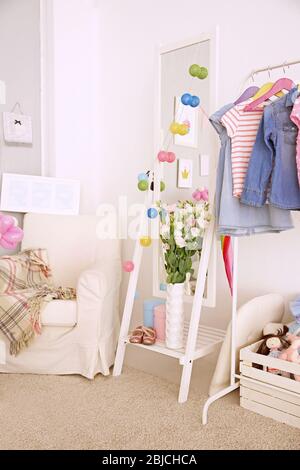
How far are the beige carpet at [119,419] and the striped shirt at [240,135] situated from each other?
0.97 m

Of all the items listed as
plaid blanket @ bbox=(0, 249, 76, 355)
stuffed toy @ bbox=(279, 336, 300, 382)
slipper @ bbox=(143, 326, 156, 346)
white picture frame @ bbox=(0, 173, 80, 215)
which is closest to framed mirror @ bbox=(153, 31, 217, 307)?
slipper @ bbox=(143, 326, 156, 346)

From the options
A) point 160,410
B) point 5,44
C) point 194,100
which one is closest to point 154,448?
point 160,410

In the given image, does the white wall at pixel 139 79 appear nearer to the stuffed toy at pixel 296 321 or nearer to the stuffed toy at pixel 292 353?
the stuffed toy at pixel 296 321

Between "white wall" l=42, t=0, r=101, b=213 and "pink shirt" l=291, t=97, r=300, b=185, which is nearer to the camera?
"pink shirt" l=291, t=97, r=300, b=185

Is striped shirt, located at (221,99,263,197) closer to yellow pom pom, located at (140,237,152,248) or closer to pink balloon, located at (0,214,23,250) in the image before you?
yellow pom pom, located at (140,237,152,248)

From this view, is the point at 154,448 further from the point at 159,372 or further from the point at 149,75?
the point at 149,75

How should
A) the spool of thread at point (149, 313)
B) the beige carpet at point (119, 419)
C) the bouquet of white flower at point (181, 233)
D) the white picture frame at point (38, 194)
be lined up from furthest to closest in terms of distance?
the white picture frame at point (38, 194) < the spool of thread at point (149, 313) < the bouquet of white flower at point (181, 233) < the beige carpet at point (119, 419)

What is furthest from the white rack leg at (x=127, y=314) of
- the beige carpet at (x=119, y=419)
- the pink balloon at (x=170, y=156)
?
the pink balloon at (x=170, y=156)

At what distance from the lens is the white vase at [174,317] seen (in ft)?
7.04

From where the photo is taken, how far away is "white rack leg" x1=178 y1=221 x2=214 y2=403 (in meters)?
2.02

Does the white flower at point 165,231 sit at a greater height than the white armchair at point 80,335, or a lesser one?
greater

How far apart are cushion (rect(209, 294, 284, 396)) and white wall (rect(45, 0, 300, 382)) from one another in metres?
0.18

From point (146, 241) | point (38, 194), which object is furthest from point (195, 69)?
point (38, 194)

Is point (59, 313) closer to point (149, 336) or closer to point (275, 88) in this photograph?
point (149, 336)
